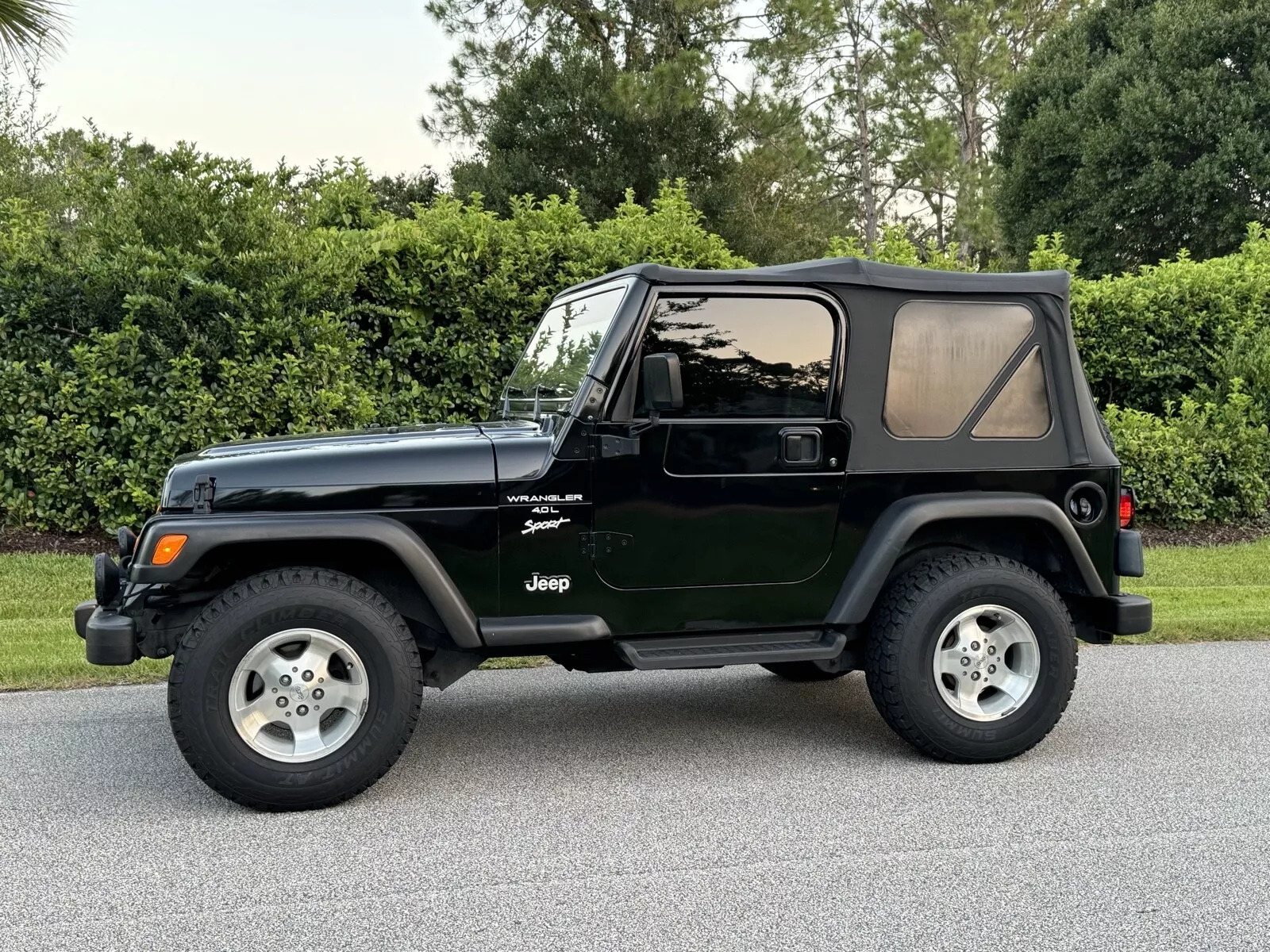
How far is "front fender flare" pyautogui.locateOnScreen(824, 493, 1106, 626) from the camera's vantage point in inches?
186

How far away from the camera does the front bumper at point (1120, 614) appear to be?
503 cm

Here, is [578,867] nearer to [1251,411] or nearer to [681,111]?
[1251,411]

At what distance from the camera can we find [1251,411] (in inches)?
475

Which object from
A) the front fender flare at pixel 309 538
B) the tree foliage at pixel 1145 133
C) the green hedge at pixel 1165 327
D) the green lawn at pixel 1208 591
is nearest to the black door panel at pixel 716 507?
the front fender flare at pixel 309 538

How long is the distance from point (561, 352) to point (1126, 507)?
2.63m

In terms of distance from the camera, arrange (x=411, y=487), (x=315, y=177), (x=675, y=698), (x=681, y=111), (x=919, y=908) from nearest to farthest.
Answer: (x=919, y=908) < (x=411, y=487) < (x=675, y=698) < (x=315, y=177) < (x=681, y=111)

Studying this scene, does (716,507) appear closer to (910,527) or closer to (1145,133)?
(910,527)

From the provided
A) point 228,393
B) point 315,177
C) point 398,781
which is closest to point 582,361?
point 398,781

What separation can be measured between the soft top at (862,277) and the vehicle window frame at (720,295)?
0.11ft

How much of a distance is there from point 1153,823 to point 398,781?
9.21ft

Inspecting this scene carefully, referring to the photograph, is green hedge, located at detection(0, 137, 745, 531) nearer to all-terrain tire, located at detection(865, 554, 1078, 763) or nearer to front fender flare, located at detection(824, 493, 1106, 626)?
front fender flare, located at detection(824, 493, 1106, 626)

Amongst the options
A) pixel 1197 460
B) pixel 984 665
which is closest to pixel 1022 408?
pixel 984 665

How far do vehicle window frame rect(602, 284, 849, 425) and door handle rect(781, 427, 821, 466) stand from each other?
55mm

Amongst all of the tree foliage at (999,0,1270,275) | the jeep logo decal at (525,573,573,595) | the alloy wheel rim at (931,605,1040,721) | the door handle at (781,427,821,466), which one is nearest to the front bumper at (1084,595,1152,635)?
the alloy wheel rim at (931,605,1040,721)
